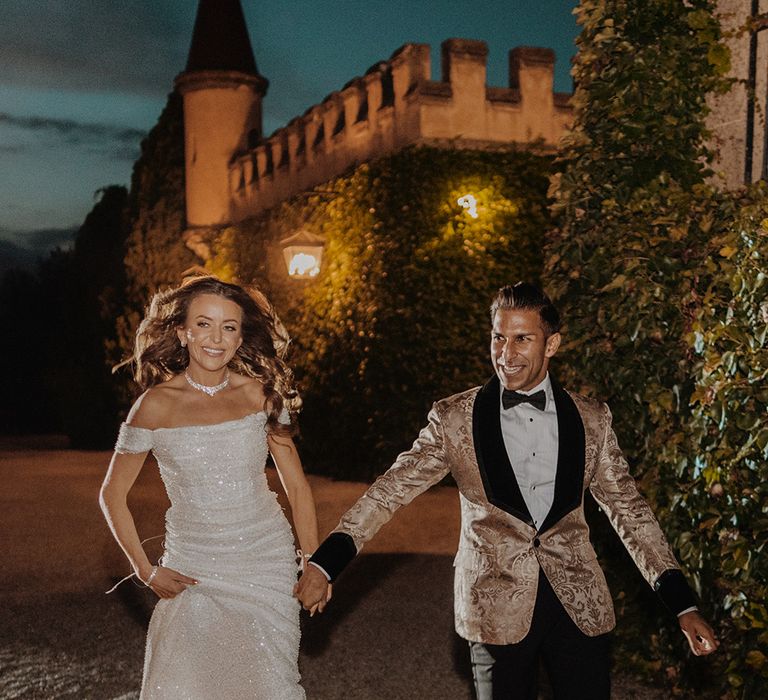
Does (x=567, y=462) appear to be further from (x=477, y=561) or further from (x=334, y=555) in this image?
(x=334, y=555)

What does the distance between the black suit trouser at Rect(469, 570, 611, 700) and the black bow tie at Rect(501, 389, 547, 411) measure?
0.47 m

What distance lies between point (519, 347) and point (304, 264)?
36.3 feet

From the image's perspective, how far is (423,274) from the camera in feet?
41.9

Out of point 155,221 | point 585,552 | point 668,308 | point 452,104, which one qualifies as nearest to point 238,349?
point 585,552

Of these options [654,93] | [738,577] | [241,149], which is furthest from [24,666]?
[241,149]

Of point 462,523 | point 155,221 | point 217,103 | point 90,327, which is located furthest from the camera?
point 90,327

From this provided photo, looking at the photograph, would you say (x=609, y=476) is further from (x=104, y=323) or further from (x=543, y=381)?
(x=104, y=323)

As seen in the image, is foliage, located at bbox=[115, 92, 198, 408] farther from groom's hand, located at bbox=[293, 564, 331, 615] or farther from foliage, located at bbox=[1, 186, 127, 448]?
groom's hand, located at bbox=[293, 564, 331, 615]

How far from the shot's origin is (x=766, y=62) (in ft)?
Result: 19.9

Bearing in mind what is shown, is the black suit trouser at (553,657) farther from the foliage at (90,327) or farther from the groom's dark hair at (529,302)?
the foliage at (90,327)

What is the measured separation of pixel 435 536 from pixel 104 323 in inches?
579

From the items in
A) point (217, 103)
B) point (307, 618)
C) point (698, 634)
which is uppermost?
point (217, 103)

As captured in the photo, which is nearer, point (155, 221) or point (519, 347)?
point (519, 347)

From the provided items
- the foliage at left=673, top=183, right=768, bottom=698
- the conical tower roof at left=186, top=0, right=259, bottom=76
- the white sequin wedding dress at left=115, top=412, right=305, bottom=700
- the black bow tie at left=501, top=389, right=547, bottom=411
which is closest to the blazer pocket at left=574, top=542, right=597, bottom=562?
the black bow tie at left=501, top=389, right=547, bottom=411
